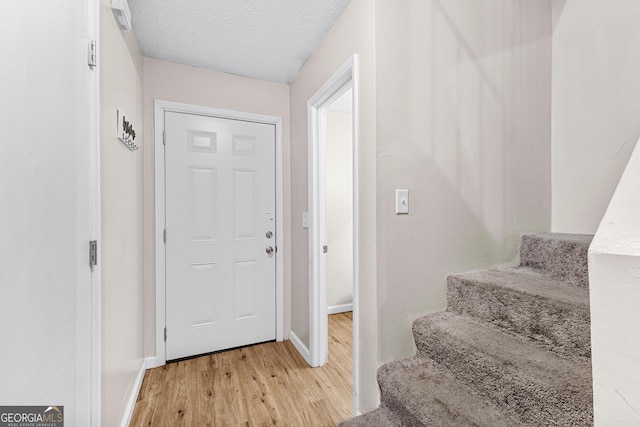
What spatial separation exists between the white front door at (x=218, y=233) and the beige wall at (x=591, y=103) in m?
2.14

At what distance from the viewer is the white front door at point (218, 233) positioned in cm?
222

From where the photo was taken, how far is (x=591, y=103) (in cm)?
175

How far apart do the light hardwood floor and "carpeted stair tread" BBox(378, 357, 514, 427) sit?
588mm

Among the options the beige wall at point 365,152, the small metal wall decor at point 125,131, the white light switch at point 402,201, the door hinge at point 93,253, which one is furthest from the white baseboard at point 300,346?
the small metal wall decor at point 125,131

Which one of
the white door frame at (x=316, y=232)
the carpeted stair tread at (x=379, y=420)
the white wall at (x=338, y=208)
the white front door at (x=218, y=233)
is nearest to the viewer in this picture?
the carpeted stair tread at (x=379, y=420)

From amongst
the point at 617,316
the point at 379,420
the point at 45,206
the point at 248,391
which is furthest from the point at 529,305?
the point at 45,206

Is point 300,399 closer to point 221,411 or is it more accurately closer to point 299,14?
point 221,411

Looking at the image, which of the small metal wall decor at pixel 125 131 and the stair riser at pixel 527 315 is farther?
the small metal wall decor at pixel 125 131

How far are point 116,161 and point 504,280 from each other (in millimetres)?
2020

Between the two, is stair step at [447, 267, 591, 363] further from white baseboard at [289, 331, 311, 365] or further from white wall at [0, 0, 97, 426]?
white wall at [0, 0, 97, 426]

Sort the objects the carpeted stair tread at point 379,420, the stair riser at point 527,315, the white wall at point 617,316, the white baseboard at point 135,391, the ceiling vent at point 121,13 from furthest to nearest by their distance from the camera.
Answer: the white baseboard at point 135,391
the ceiling vent at point 121,13
the carpeted stair tread at point 379,420
the stair riser at point 527,315
the white wall at point 617,316

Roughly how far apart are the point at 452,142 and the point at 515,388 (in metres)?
1.15

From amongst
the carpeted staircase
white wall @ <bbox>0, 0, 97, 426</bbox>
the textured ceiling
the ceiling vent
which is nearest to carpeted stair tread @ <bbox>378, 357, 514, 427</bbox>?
the carpeted staircase

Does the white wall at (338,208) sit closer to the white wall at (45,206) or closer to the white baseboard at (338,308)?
the white baseboard at (338,308)
